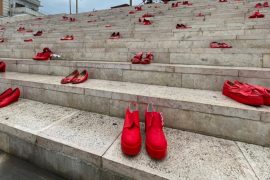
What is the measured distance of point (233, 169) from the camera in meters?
1.31

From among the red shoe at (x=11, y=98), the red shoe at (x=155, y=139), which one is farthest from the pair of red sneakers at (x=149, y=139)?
the red shoe at (x=11, y=98)

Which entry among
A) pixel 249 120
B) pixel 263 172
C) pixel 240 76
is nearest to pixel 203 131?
pixel 249 120

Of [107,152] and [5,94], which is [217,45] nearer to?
[107,152]

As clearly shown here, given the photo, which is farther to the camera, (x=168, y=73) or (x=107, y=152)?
(x=168, y=73)

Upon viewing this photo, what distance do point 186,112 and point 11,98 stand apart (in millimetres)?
2770

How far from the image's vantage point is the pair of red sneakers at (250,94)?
169 centimetres

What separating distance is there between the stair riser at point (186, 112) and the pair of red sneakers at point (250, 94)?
18cm

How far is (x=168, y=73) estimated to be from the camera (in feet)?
8.47

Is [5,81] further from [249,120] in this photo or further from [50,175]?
[249,120]

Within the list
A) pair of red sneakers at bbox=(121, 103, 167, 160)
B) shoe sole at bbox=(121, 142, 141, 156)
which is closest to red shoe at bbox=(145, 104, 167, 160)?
pair of red sneakers at bbox=(121, 103, 167, 160)

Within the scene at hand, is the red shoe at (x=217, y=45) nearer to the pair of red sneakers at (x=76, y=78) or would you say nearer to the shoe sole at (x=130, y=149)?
the pair of red sneakers at (x=76, y=78)

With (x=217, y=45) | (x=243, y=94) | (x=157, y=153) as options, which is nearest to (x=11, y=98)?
(x=157, y=153)

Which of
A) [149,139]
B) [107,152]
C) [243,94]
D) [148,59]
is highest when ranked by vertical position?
[148,59]

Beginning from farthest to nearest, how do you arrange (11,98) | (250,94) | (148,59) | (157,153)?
(148,59) → (11,98) → (250,94) → (157,153)
